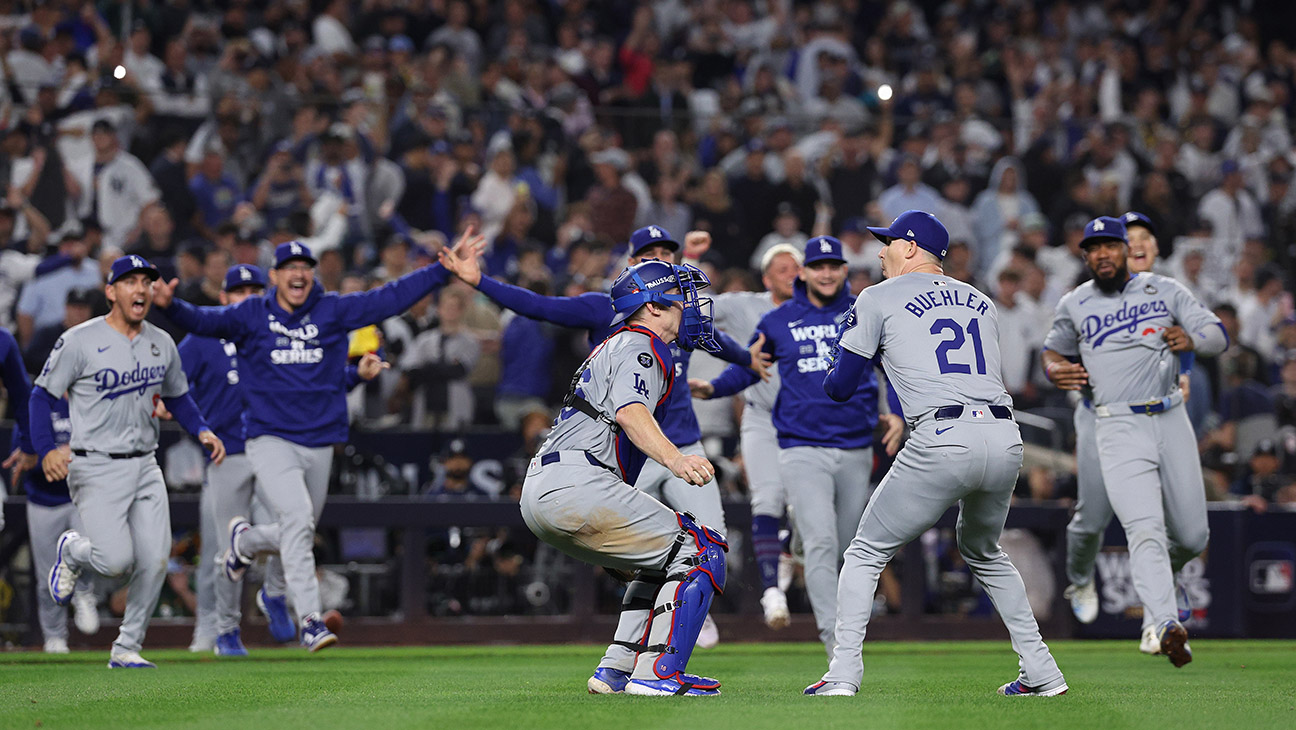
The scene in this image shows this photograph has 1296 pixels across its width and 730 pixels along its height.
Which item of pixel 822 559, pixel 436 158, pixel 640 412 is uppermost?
pixel 436 158

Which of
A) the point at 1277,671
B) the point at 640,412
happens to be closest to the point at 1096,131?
the point at 1277,671

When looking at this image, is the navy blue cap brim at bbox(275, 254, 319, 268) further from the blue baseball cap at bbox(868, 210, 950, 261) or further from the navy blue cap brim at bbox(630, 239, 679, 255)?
the blue baseball cap at bbox(868, 210, 950, 261)

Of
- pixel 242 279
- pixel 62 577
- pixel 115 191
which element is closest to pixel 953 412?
pixel 62 577

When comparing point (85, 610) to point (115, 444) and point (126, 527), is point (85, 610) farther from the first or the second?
point (115, 444)

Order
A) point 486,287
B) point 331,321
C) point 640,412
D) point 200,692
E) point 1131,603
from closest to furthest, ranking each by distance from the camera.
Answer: point 640,412, point 200,692, point 486,287, point 331,321, point 1131,603

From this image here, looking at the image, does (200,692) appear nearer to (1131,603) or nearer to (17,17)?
(1131,603)

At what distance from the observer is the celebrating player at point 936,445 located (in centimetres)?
700

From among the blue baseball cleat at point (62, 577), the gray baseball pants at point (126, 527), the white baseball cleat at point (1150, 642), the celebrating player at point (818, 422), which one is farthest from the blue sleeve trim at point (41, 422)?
the white baseball cleat at point (1150, 642)

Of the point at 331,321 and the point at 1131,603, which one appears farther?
the point at 1131,603

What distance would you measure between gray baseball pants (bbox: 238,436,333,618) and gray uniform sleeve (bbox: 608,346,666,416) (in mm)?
3952

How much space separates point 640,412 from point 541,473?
2.01ft

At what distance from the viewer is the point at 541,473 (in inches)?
283

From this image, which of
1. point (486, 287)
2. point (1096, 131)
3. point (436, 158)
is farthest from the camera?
point (1096, 131)

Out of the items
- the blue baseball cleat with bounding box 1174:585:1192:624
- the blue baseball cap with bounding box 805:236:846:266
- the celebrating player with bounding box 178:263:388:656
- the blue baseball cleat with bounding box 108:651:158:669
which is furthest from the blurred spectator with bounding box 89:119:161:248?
the blue baseball cleat with bounding box 1174:585:1192:624
